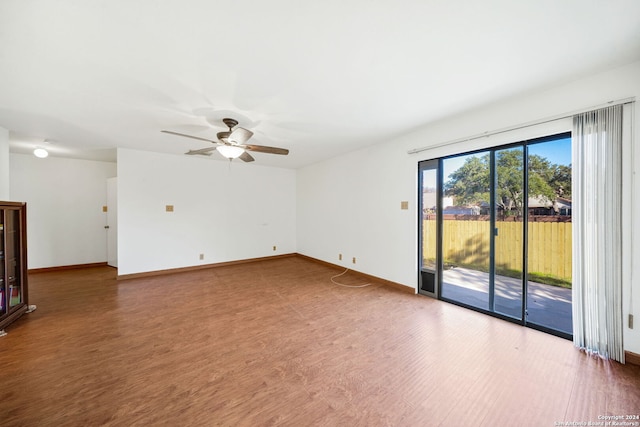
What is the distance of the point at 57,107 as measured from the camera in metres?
2.67

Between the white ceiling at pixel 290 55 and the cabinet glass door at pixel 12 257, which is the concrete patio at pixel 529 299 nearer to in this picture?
the white ceiling at pixel 290 55

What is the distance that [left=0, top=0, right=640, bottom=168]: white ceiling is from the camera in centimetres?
144

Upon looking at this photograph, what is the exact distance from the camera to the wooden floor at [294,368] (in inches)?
60.3

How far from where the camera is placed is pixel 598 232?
2076 mm

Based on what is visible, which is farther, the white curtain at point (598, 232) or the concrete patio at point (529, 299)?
the concrete patio at point (529, 299)

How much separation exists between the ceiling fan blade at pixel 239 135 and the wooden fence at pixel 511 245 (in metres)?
2.98

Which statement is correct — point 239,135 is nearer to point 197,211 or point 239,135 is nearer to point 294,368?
point 294,368

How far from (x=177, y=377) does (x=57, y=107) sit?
10.9 ft

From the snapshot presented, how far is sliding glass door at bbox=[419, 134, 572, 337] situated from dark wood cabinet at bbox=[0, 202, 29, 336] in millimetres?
5549

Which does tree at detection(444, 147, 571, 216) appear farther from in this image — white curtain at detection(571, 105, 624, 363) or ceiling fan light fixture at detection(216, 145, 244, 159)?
ceiling fan light fixture at detection(216, 145, 244, 159)

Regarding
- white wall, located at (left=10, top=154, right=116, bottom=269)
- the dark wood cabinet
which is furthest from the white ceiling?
white wall, located at (left=10, top=154, right=116, bottom=269)

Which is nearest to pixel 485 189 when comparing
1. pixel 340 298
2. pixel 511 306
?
pixel 511 306

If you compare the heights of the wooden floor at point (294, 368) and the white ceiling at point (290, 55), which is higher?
the white ceiling at point (290, 55)

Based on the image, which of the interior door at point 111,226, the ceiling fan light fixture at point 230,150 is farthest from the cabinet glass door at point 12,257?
the ceiling fan light fixture at point 230,150
